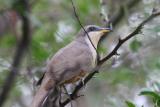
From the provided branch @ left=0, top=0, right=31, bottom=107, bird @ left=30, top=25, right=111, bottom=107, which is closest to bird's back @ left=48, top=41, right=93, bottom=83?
bird @ left=30, top=25, right=111, bottom=107

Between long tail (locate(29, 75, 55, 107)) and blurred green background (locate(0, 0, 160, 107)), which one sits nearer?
long tail (locate(29, 75, 55, 107))

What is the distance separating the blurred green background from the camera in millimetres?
6105

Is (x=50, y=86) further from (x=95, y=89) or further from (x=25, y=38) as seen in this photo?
(x=25, y=38)

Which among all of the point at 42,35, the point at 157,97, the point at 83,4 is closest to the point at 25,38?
the point at 42,35

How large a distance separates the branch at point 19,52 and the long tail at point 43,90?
272 centimetres

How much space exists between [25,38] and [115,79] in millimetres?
1383

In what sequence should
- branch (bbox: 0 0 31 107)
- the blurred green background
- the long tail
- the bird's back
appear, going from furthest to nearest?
branch (bbox: 0 0 31 107) < the blurred green background < the bird's back < the long tail

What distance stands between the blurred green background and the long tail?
88cm

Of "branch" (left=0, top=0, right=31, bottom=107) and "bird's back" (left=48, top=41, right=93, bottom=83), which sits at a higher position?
"bird's back" (left=48, top=41, right=93, bottom=83)

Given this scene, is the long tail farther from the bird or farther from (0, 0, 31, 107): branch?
(0, 0, 31, 107): branch

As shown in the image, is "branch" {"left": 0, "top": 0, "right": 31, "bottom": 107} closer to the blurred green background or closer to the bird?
the blurred green background

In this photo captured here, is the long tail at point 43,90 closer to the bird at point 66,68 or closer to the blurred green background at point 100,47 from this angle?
the bird at point 66,68

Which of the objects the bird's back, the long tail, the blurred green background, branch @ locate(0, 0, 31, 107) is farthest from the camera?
branch @ locate(0, 0, 31, 107)

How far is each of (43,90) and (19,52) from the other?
3.44 metres
